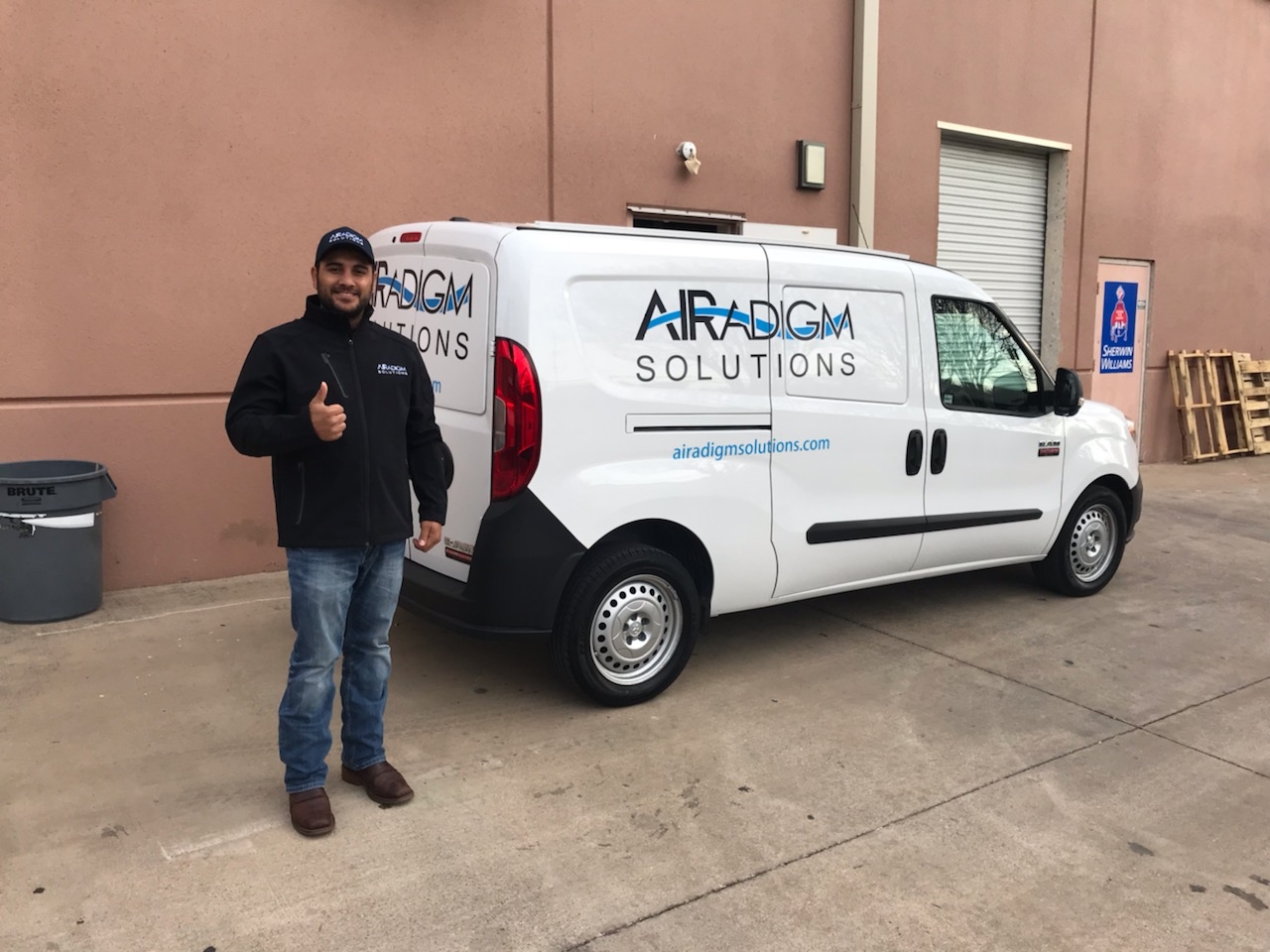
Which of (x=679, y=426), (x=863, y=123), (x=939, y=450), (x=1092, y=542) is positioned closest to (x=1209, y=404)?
(x=863, y=123)

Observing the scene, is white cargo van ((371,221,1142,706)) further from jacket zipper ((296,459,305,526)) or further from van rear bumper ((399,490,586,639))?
jacket zipper ((296,459,305,526))

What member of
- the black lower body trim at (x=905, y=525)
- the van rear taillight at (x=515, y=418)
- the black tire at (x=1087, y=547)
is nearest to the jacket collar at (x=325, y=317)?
the van rear taillight at (x=515, y=418)

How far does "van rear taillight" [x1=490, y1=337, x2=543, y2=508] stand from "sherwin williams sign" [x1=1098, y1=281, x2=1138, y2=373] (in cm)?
1020

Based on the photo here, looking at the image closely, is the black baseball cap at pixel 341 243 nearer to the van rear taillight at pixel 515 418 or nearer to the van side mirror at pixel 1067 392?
the van rear taillight at pixel 515 418

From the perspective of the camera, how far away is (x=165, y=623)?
5.52 meters

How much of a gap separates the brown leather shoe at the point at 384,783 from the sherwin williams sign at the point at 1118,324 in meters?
11.0

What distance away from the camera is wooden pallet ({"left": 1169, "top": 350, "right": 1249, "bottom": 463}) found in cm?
1285

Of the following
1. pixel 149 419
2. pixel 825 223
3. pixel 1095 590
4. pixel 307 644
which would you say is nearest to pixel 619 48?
pixel 825 223

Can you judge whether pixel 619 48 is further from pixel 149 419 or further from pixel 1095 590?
pixel 1095 590

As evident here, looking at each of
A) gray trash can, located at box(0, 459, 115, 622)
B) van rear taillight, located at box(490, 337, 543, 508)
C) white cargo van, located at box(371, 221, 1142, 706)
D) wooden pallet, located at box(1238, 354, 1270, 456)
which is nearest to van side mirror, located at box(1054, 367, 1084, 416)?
white cargo van, located at box(371, 221, 1142, 706)

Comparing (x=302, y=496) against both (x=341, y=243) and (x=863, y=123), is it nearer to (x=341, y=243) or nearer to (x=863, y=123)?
(x=341, y=243)

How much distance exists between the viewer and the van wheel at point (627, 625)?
166 inches

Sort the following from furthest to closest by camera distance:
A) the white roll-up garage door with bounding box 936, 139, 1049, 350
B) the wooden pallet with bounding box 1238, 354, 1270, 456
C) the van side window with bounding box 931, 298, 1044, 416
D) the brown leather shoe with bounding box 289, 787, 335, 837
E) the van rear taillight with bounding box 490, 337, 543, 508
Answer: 1. the wooden pallet with bounding box 1238, 354, 1270, 456
2. the white roll-up garage door with bounding box 936, 139, 1049, 350
3. the van side window with bounding box 931, 298, 1044, 416
4. the van rear taillight with bounding box 490, 337, 543, 508
5. the brown leather shoe with bounding box 289, 787, 335, 837

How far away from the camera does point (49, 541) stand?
531 centimetres
